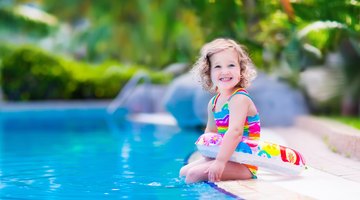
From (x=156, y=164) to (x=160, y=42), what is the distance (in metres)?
24.5

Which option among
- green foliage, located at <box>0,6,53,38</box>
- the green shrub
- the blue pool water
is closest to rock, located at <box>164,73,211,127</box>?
the blue pool water

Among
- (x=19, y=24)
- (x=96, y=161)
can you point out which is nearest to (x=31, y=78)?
(x=19, y=24)

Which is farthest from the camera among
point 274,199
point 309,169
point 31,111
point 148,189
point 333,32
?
point 31,111

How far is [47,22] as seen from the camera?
85.8 ft

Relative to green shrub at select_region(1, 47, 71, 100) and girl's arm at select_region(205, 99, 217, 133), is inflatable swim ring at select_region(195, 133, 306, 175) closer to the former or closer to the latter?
girl's arm at select_region(205, 99, 217, 133)

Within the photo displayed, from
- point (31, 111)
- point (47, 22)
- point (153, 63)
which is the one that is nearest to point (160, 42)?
point (153, 63)

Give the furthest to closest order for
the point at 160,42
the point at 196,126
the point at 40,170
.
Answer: the point at 160,42 < the point at 196,126 < the point at 40,170

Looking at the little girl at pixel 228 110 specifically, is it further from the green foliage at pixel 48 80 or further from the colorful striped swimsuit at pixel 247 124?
the green foliage at pixel 48 80

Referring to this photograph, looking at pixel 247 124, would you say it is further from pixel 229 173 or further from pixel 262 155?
pixel 229 173

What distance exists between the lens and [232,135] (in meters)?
4.85

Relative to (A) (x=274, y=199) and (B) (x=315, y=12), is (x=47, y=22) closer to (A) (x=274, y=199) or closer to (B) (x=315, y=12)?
(B) (x=315, y=12)

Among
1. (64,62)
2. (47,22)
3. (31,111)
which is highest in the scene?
(47,22)

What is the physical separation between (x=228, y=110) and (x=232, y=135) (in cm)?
27

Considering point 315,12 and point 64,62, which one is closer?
point 315,12
